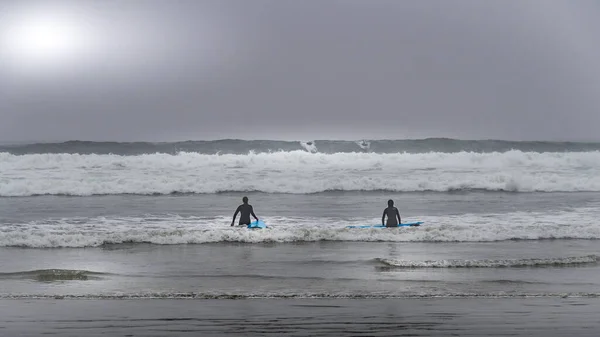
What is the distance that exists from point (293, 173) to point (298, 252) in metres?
16.0

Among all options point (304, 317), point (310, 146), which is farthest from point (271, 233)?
point (310, 146)

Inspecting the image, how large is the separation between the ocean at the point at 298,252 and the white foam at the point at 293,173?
0.12 m

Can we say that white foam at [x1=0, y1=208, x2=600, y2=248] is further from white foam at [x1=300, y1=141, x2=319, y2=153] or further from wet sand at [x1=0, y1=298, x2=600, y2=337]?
white foam at [x1=300, y1=141, x2=319, y2=153]

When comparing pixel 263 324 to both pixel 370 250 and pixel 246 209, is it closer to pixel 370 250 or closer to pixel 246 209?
pixel 370 250

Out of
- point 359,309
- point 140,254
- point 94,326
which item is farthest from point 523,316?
point 140,254

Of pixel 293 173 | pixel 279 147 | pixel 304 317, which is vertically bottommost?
pixel 304 317

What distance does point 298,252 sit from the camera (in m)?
12.1

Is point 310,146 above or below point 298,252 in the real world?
above

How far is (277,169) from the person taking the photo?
29.5 meters

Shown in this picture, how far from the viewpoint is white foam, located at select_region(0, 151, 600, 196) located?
80.6 ft

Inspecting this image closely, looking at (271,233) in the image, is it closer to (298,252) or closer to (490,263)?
(298,252)

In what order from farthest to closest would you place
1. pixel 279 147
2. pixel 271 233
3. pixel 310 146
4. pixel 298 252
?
pixel 310 146
pixel 279 147
pixel 271 233
pixel 298 252

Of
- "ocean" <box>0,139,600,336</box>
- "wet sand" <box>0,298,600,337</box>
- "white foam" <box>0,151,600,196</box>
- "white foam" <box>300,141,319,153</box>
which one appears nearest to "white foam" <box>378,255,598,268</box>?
"ocean" <box>0,139,600,336</box>

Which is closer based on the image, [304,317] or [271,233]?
[304,317]
